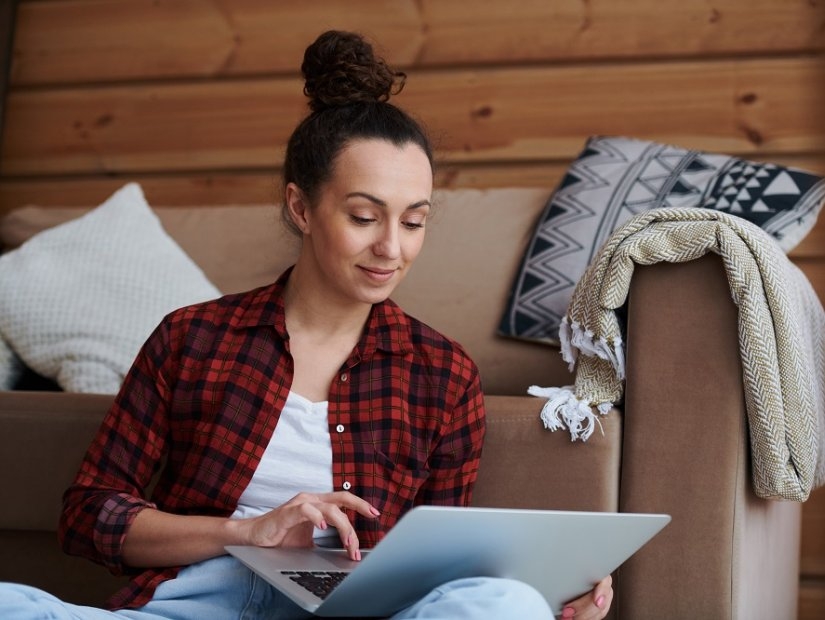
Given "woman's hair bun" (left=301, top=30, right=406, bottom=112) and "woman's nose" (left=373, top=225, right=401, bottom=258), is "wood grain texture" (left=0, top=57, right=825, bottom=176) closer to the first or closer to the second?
"woman's hair bun" (left=301, top=30, right=406, bottom=112)

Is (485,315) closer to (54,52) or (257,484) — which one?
(257,484)

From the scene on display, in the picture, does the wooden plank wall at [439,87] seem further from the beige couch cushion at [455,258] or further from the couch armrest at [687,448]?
the couch armrest at [687,448]

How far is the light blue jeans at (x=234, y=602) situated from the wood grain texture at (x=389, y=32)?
5.23 ft

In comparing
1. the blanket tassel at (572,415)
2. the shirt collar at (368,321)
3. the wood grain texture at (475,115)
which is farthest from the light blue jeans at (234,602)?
the wood grain texture at (475,115)

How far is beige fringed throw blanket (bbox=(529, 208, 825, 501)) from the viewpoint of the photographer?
1.35 meters

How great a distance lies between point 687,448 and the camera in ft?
4.54

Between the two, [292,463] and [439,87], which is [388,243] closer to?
[292,463]

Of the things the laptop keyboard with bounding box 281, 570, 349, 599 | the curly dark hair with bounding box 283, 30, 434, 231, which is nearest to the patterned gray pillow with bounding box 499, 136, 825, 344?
the curly dark hair with bounding box 283, 30, 434, 231

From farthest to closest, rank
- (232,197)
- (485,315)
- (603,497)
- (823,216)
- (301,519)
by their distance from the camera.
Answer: (232,197)
(823,216)
(485,315)
(603,497)
(301,519)

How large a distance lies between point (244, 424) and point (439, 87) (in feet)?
4.59

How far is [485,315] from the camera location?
6.59ft

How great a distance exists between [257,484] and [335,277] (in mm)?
257

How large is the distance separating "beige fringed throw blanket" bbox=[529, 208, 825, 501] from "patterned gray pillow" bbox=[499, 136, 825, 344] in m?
0.34

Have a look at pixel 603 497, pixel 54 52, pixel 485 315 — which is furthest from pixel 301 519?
pixel 54 52
